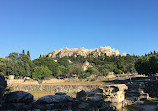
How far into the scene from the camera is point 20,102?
5387 mm

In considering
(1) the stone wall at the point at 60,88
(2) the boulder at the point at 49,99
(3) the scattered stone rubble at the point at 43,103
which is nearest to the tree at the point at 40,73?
(1) the stone wall at the point at 60,88

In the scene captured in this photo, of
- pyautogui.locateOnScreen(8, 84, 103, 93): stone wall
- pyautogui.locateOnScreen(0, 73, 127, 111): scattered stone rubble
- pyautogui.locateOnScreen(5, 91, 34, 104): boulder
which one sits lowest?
pyautogui.locateOnScreen(8, 84, 103, 93): stone wall

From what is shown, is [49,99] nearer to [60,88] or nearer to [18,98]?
[18,98]

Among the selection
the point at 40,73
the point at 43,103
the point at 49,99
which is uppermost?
the point at 40,73

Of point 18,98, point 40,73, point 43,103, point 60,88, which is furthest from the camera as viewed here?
point 40,73

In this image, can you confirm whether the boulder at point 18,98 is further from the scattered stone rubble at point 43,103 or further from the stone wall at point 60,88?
the stone wall at point 60,88

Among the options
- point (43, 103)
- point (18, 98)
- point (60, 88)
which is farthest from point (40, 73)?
point (18, 98)

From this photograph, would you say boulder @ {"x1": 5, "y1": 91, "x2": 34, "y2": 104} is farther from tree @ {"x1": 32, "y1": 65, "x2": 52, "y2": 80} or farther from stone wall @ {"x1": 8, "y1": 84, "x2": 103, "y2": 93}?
tree @ {"x1": 32, "y1": 65, "x2": 52, "y2": 80}

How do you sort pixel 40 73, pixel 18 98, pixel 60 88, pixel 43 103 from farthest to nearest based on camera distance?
pixel 40 73, pixel 60 88, pixel 43 103, pixel 18 98

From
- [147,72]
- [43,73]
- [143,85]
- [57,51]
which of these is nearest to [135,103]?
[143,85]

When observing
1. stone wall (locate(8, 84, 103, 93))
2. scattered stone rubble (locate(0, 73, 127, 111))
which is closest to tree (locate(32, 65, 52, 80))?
stone wall (locate(8, 84, 103, 93))

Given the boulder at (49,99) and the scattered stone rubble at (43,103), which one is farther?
the boulder at (49,99)

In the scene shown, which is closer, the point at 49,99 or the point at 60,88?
the point at 49,99

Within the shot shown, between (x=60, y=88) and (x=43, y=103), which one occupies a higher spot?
(x=43, y=103)
